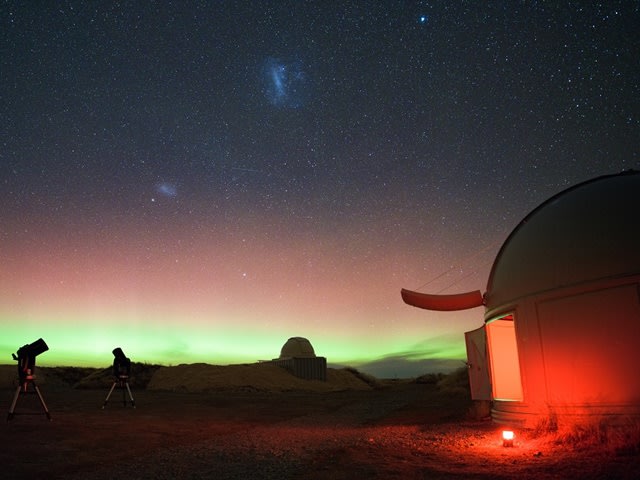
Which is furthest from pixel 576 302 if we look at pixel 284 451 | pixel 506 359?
pixel 506 359

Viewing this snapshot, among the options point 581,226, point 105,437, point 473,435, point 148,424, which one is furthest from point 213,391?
point 581,226

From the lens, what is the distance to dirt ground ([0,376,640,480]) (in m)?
6.30

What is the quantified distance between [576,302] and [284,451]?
5975mm

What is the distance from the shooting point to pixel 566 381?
9.30m

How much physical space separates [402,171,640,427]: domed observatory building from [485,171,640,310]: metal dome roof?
2cm

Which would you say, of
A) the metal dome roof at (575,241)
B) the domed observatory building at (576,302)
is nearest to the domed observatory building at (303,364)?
the domed observatory building at (576,302)

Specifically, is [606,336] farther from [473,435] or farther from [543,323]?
[473,435]

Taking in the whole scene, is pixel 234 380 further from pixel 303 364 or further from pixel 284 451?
pixel 284 451

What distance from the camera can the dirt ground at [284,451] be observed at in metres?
6.30

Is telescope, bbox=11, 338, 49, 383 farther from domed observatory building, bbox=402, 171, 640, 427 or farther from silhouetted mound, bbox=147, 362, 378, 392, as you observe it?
silhouetted mound, bbox=147, 362, 378, 392

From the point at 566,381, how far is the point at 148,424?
30.7ft

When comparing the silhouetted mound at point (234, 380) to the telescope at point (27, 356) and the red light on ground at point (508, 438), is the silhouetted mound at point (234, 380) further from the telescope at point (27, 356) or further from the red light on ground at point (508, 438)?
the red light on ground at point (508, 438)

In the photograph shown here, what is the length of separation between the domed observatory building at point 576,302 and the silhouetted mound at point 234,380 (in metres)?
22.4

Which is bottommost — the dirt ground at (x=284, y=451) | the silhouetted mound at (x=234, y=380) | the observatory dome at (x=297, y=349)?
the dirt ground at (x=284, y=451)
